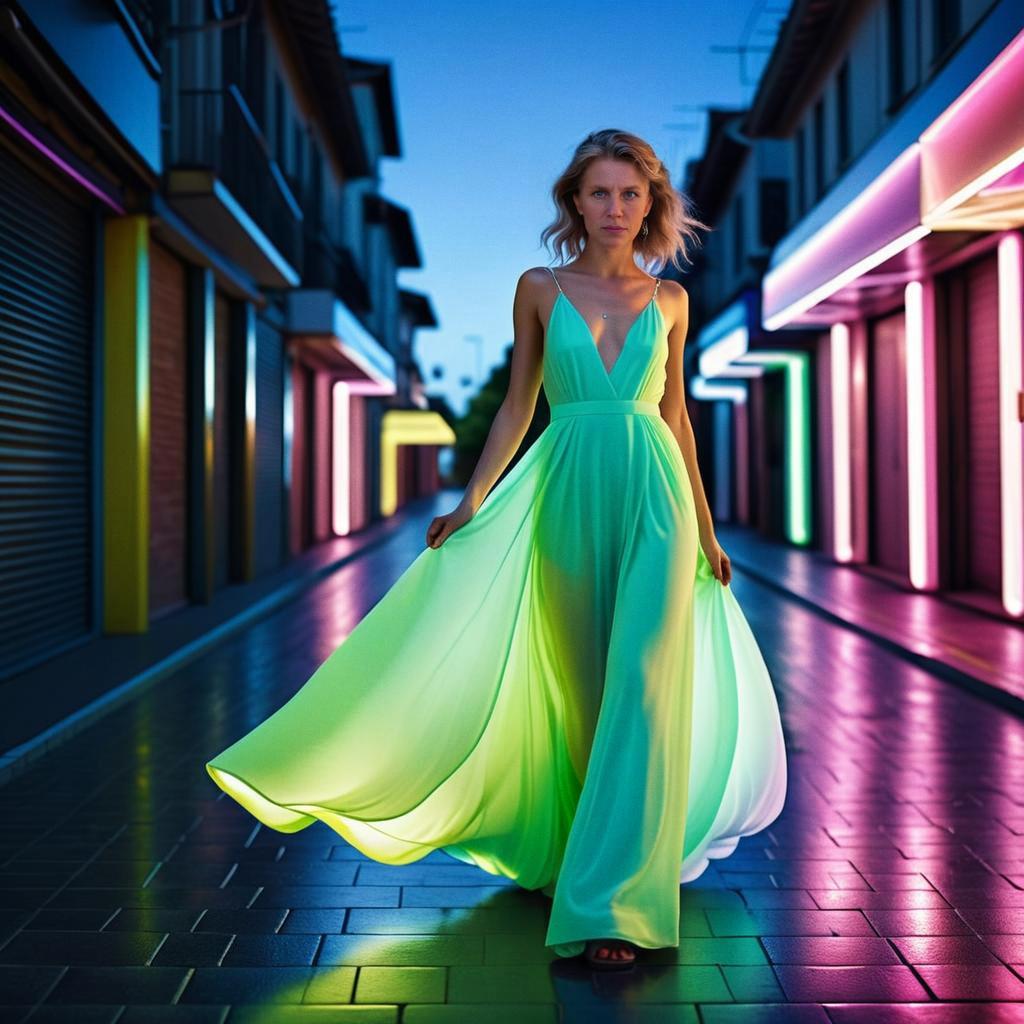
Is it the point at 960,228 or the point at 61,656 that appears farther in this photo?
the point at 960,228

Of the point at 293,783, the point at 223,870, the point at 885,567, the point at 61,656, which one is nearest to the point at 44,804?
the point at 223,870

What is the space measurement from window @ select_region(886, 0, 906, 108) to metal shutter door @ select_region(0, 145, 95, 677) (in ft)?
31.6

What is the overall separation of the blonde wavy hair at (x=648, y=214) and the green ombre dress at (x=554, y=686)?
291 millimetres

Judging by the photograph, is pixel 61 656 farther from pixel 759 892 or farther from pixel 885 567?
pixel 885 567

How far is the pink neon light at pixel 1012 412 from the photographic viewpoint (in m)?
10.3

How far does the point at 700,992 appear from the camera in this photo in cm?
308

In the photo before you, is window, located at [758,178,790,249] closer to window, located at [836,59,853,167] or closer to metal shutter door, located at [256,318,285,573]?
window, located at [836,59,853,167]

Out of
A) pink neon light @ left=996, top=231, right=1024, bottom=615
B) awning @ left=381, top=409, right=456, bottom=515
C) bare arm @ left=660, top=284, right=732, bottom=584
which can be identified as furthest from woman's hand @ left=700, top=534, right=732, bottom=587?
awning @ left=381, top=409, right=456, bottom=515

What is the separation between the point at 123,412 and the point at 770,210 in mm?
18566

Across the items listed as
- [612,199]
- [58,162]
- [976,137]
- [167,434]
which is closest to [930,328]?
[976,137]

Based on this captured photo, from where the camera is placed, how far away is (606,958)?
324cm

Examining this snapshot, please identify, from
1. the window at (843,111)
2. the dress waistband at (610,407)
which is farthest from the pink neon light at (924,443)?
the dress waistband at (610,407)

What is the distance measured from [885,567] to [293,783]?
14.2 meters

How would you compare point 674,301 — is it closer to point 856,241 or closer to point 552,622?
point 552,622
